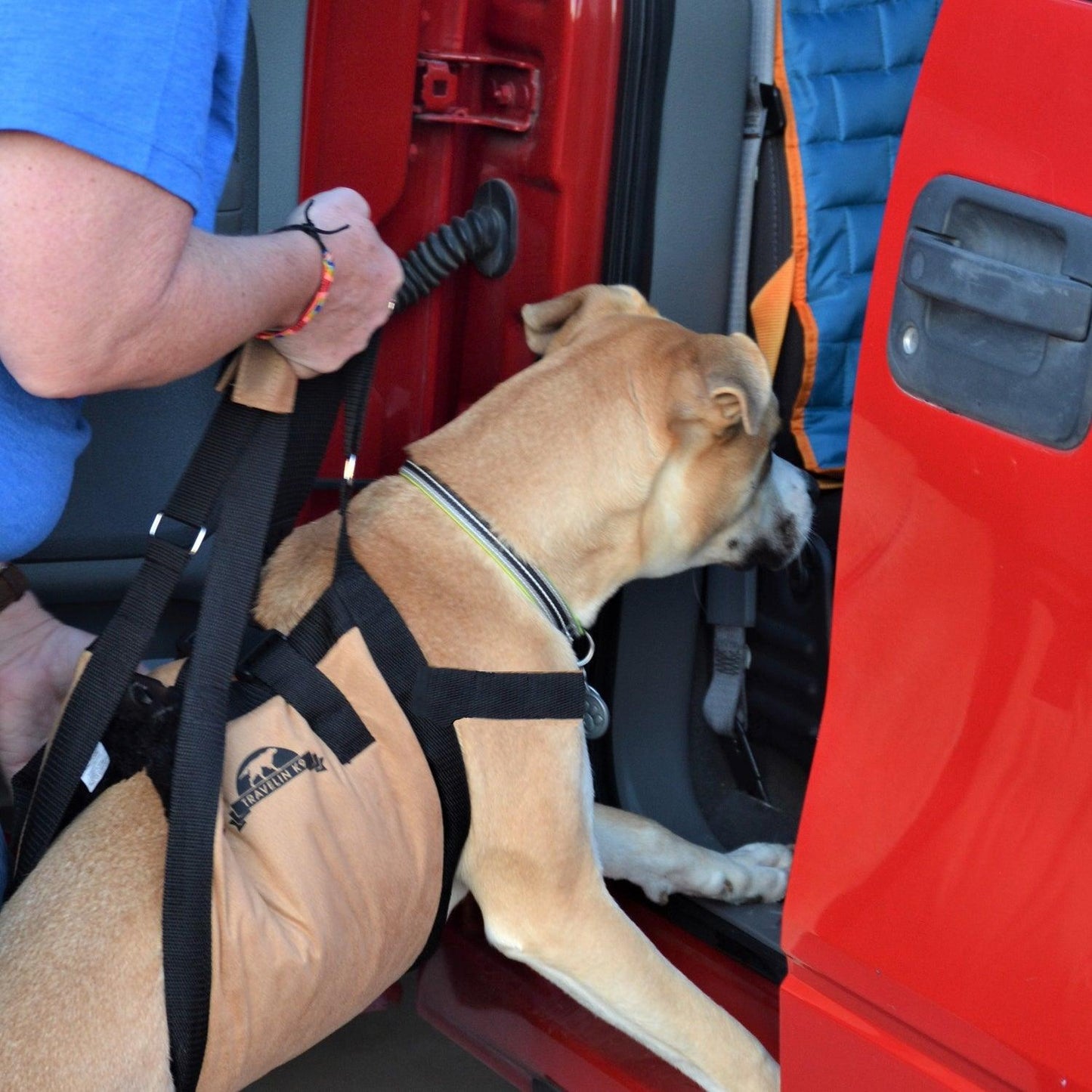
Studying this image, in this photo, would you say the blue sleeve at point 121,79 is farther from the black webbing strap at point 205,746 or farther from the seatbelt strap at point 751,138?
the seatbelt strap at point 751,138

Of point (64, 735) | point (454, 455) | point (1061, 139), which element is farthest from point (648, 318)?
point (64, 735)

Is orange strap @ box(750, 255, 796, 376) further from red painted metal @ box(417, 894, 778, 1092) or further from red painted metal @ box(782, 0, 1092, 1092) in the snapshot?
red painted metal @ box(417, 894, 778, 1092)

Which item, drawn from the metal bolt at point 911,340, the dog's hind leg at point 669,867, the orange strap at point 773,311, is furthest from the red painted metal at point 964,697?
the orange strap at point 773,311

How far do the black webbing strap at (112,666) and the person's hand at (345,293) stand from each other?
0.65 feet

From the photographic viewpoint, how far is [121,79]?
1.35 meters

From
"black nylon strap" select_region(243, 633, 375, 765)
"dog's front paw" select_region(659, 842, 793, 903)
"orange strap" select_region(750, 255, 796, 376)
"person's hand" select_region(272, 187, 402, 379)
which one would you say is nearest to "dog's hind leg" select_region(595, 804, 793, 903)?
"dog's front paw" select_region(659, 842, 793, 903)

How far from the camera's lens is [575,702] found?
1952 mm

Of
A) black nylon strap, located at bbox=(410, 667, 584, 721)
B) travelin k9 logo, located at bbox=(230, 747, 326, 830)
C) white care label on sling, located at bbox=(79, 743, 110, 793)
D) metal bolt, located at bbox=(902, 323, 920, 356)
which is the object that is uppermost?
metal bolt, located at bbox=(902, 323, 920, 356)

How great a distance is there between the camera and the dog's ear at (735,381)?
6.54 feet

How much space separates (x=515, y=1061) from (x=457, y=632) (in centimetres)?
80

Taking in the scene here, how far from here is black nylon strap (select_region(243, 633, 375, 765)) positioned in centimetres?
178

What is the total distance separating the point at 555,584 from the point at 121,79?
1038 millimetres

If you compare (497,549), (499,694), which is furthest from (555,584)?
(499,694)

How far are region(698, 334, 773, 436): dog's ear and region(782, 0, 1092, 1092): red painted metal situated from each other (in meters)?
0.52
